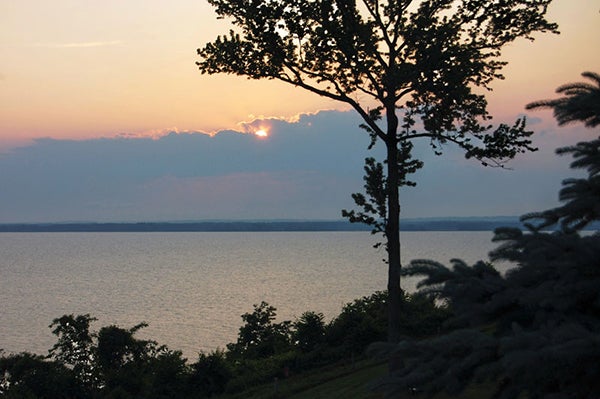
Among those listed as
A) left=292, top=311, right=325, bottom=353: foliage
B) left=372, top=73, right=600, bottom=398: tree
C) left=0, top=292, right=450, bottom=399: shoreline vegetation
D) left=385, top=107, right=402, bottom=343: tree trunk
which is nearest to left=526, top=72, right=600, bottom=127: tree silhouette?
left=372, top=73, right=600, bottom=398: tree

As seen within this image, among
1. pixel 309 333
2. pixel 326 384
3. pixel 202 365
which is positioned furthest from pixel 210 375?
pixel 326 384

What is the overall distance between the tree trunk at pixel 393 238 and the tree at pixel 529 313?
1425cm

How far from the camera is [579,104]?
784 centimetres

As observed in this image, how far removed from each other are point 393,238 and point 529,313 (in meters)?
15.1

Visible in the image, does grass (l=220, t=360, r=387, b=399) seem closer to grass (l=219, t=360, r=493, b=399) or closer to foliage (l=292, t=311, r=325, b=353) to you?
grass (l=219, t=360, r=493, b=399)

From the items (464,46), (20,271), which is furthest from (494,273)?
(20,271)

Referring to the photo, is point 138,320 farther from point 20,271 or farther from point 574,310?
point 20,271

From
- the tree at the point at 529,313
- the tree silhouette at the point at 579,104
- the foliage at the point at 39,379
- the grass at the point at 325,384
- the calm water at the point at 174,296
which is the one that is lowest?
A: the calm water at the point at 174,296

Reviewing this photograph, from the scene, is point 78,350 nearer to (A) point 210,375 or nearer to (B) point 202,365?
(B) point 202,365

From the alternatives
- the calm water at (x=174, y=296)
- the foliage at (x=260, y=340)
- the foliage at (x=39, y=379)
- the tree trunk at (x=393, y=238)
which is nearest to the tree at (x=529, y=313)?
the tree trunk at (x=393, y=238)

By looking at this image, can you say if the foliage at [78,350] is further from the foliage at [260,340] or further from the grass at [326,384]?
the foliage at [260,340]

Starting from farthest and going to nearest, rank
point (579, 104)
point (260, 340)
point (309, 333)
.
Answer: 1. point (260, 340)
2. point (309, 333)
3. point (579, 104)

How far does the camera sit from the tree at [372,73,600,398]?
6.68 m

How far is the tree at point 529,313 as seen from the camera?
6680 millimetres
